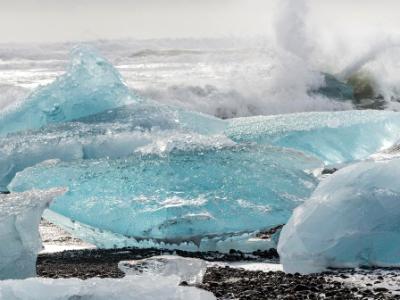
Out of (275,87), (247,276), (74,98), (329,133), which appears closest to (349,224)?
(247,276)

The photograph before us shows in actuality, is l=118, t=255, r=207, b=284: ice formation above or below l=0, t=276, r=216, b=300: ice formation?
below

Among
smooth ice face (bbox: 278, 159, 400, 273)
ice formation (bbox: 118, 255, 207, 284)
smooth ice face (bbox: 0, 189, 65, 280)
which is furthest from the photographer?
smooth ice face (bbox: 278, 159, 400, 273)

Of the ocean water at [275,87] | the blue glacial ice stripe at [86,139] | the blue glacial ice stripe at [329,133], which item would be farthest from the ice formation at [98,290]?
the ocean water at [275,87]

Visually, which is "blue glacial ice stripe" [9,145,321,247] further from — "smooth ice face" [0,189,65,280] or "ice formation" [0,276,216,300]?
"ice formation" [0,276,216,300]

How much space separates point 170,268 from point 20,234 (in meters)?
1.17

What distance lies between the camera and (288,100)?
854 inches

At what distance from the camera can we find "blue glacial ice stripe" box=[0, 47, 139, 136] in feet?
42.7

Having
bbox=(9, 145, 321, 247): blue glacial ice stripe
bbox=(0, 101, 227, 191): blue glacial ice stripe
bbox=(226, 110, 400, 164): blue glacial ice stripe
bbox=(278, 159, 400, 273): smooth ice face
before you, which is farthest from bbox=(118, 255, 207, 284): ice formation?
bbox=(226, 110, 400, 164): blue glacial ice stripe

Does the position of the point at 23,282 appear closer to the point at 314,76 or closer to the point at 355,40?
the point at 314,76

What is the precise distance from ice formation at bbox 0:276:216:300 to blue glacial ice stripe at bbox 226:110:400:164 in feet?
27.4

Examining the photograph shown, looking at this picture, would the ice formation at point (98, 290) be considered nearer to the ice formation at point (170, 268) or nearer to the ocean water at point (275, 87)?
the ice formation at point (170, 268)

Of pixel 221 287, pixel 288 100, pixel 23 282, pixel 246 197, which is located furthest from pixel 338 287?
pixel 288 100

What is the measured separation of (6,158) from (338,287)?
661 centimetres

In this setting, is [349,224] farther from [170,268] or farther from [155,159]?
[155,159]
